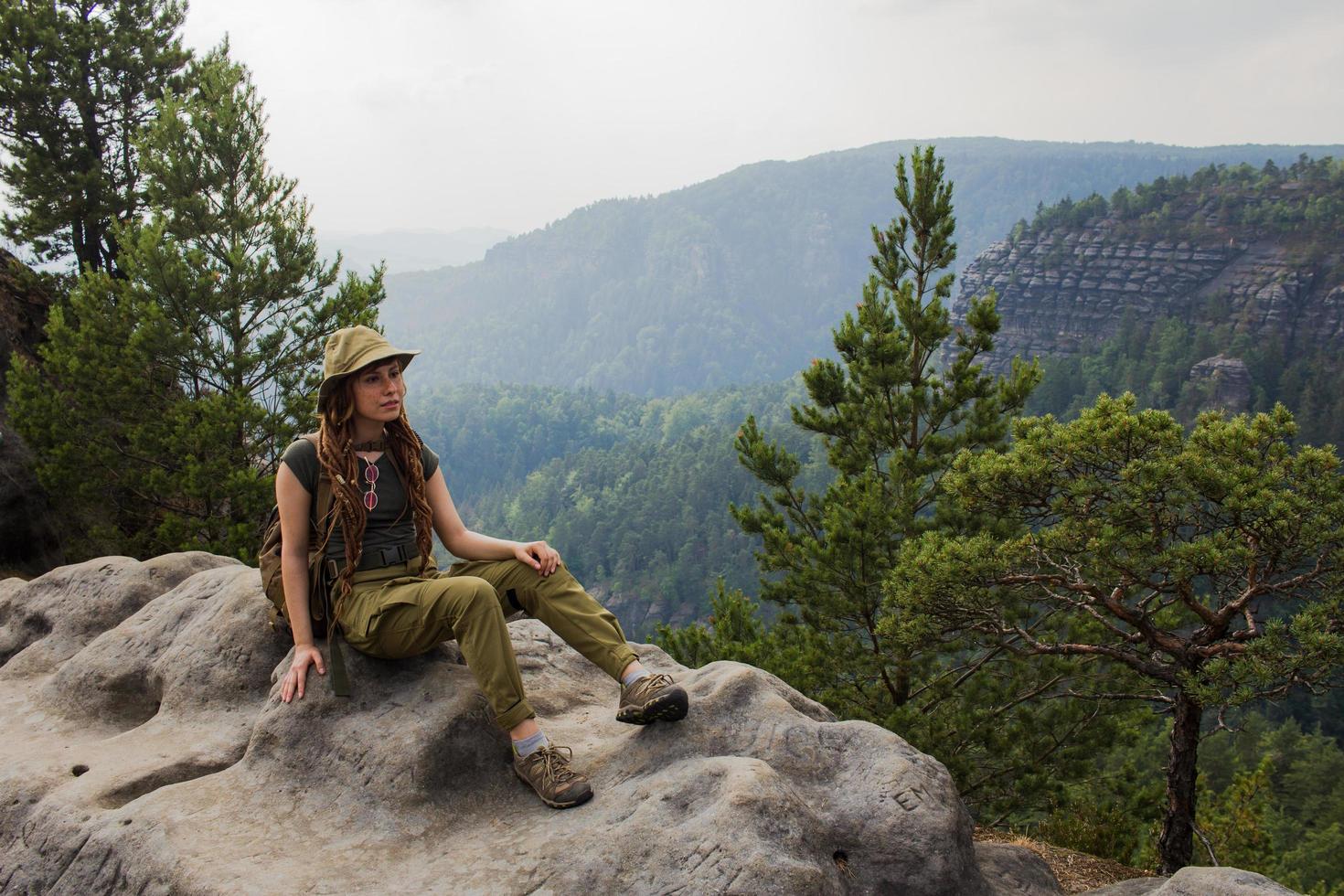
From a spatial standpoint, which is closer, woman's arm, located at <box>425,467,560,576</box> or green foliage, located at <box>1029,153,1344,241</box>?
woman's arm, located at <box>425,467,560,576</box>

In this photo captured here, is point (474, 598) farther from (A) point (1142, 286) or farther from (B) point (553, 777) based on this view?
(A) point (1142, 286)

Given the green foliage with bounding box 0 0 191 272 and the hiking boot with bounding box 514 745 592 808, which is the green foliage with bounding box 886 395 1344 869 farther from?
the green foliage with bounding box 0 0 191 272

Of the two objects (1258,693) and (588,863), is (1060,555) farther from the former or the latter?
(588,863)

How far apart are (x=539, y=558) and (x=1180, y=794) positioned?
682 cm

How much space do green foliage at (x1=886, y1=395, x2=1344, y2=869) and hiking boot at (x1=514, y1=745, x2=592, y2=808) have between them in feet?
16.2

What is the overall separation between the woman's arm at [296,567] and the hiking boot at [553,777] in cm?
121

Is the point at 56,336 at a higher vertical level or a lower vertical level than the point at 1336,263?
higher

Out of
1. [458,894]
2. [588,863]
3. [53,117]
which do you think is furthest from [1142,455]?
[53,117]

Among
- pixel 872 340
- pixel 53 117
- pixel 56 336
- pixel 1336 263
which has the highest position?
pixel 53 117

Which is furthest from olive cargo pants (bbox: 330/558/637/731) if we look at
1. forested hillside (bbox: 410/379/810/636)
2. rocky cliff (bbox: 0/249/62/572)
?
forested hillside (bbox: 410/379/810/636)

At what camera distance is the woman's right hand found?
182 inches

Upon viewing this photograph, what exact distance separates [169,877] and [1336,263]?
133 metres

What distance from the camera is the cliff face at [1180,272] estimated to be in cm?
10875

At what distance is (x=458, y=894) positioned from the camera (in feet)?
11.9
